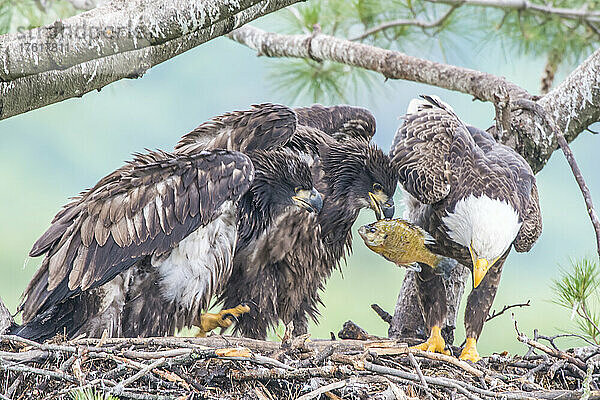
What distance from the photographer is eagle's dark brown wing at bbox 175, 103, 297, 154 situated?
3.35m

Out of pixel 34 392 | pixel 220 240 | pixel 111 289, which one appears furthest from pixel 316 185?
pixel 34 392

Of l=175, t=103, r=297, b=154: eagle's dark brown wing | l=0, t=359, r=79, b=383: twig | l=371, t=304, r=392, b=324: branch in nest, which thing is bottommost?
l=0, t=359, r=79, b=383: twig

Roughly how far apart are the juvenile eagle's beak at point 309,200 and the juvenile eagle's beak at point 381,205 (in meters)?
0.29

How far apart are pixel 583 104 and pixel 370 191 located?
1.19m

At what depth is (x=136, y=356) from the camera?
245cm

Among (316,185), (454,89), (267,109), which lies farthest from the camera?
(454,89)

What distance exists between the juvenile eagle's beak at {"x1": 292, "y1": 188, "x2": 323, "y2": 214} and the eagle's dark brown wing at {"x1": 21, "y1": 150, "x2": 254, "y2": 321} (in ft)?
1.15

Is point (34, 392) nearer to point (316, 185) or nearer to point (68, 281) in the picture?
point (68, 281)

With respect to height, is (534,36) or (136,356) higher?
(534,36)

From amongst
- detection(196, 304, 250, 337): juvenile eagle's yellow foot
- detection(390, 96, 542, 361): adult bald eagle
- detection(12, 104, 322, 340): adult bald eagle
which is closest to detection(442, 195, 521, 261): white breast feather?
detection(390, 96, 542, 361): adult bald eagle

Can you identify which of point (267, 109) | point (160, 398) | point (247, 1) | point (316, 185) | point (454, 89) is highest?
point (454, 89)

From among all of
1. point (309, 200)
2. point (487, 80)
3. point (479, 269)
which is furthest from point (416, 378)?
point (487, 80)

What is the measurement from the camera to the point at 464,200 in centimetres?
312

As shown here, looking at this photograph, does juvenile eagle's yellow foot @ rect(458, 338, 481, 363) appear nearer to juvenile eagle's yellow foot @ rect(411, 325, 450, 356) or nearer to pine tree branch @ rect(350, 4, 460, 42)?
juvenile eagle's yellow foot @ rect(411, 325, 450, 356)
